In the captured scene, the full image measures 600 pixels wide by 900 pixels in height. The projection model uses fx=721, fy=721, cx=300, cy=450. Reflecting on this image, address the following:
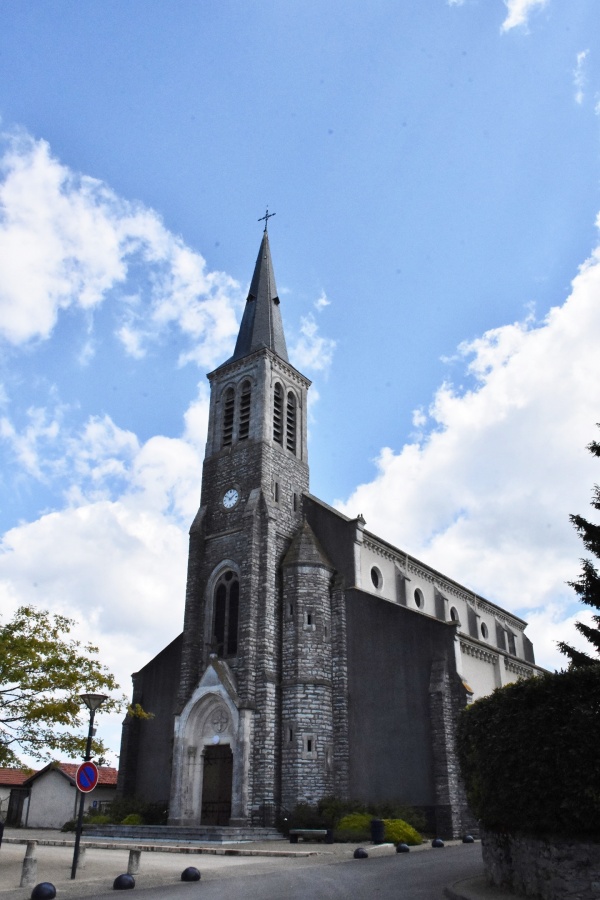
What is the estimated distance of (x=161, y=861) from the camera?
1770 cm

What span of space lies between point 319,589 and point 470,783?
1549 cm

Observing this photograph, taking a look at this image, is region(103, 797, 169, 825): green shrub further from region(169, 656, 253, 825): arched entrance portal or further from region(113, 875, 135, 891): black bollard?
region(113, 875, 135, 891): black bollard

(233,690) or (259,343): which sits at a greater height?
(259,343)

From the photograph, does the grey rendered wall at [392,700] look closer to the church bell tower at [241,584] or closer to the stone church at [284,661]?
the stone church at [284,661]

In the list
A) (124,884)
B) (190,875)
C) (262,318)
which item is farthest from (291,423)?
(124,884)

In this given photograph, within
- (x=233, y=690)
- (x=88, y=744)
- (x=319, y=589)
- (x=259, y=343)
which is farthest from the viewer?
(x=259, y=343)

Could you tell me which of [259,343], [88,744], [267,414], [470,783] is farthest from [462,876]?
[259,343]

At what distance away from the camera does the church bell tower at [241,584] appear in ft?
87.9

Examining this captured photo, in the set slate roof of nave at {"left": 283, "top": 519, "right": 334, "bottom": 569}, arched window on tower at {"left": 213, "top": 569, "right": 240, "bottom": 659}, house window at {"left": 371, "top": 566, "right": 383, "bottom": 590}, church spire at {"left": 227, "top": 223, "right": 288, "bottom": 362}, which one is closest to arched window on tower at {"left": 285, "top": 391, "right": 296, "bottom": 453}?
church spire at {"left": 227, "top": 223, "right": 288, "bottom": 362}

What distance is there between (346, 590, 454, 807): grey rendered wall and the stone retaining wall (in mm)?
13188

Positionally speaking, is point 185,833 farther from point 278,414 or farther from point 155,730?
point 278,414

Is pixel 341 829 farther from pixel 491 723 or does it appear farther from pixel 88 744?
pixel 491 723

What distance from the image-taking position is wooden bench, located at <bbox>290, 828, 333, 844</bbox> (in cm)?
2262

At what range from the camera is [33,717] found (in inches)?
641
